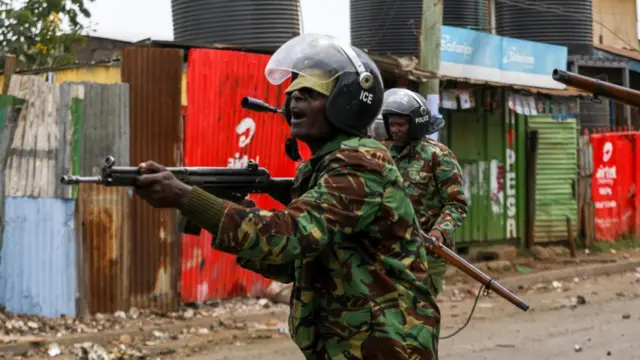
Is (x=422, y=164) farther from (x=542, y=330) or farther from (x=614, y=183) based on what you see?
(x=614, y=183)

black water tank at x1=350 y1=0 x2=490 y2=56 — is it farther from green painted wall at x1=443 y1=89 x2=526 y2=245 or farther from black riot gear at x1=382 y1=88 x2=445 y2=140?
black riot gear at x1=382 y1=88 x2=445 y2=140

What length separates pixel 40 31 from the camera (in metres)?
14.2

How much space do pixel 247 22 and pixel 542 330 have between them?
523 centimetres

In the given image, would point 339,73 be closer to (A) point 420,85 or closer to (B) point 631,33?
(A) point 420,85

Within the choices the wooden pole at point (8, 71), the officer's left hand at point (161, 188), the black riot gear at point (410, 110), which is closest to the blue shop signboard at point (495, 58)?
the wooden pole at point (8, 71)

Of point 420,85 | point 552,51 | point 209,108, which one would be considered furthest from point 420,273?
point 552,51

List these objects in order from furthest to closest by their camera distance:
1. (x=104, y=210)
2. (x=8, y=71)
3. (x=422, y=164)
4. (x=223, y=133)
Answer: (x=223, y=133) → (x=104, y=210) → (x=8, y=71) → (x=422, y=164)

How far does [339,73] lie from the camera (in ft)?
10.6

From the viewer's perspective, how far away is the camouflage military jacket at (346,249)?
2861 mm

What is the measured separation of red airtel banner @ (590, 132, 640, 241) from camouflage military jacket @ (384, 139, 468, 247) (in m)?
11.5

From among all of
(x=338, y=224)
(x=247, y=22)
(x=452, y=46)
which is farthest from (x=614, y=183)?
(x=338, y=224)

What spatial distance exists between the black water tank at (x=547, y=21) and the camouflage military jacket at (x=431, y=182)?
13.3 meters

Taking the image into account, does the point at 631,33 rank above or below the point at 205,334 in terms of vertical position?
above

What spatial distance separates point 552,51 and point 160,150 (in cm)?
861
